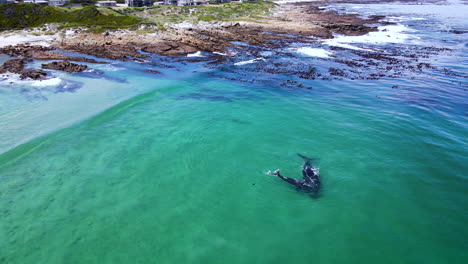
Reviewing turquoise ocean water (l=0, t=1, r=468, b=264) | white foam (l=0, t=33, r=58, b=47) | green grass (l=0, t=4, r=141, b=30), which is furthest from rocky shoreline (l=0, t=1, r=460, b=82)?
turquoise ocean water (l=0, t=1, r=468, b=264)

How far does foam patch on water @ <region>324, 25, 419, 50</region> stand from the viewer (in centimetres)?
4425

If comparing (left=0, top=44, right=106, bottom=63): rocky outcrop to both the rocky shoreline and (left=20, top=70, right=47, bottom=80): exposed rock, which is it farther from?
(left=20, top=70, right=47, bottom=80): exposed rock

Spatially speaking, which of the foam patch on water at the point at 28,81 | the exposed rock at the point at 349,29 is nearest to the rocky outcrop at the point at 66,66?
the foam patch on water at the point at 28,81

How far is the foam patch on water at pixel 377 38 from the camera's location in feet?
145

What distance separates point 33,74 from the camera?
23.9 meters

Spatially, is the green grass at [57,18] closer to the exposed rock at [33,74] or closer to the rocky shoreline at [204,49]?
the rocky shoreline at [204,49]

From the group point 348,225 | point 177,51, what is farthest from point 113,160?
point 177,51

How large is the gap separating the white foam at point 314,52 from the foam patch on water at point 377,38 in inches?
211

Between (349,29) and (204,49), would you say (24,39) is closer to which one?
(204,49)

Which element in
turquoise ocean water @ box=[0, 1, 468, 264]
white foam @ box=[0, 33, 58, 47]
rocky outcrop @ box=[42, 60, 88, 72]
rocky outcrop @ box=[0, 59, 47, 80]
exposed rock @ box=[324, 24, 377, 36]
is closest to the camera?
turquoise ocean water @ box=[0, 1, 468, 264]

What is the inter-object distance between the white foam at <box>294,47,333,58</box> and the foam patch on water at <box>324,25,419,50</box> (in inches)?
211

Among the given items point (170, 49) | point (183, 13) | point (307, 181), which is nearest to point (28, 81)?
point (170, 49)

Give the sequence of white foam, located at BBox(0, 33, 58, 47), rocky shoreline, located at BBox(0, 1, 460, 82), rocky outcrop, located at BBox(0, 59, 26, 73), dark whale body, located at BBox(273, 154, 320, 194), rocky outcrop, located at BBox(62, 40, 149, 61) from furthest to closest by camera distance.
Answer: white foam, located at BBox(0, 33, 58, 47) → rocky outcrop, located at BBox(62, 40, 149, 61) → rocky shoreline, located at BBox(0, 1, 460, 82) → rocky outcrop, located at BBox(0, 59, 26, 73) → dark whale body, located at BBox(273, 154, 320, 194)

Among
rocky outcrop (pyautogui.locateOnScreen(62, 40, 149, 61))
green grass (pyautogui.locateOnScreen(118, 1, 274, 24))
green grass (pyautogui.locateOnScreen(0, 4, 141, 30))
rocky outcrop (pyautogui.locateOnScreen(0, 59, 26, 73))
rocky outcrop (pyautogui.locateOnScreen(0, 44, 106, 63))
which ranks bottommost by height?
rocky outcrop (pyautogui.locateOnScreen(0, 59, 26, 73))
